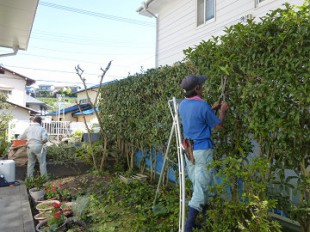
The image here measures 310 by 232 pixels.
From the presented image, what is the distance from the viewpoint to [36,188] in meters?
5.75

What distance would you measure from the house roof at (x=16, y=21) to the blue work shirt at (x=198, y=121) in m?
2.67

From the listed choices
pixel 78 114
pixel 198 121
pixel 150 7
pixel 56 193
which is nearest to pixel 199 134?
pixel 198 121

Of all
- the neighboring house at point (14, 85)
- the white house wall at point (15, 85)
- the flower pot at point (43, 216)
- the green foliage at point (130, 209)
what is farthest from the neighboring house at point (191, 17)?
the white house wall at point (15, 85)

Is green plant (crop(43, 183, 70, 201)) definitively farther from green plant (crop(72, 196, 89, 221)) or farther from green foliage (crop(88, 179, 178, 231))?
green plant (crop(72, 196, 89, 221))

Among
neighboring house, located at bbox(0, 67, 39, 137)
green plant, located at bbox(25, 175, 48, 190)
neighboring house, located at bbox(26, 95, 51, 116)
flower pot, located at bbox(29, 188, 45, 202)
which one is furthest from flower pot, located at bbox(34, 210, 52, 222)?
neighboring house, located at bbox(26, 95, 51, 116)

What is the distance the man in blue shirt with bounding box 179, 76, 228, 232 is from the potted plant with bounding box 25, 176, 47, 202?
3.78m

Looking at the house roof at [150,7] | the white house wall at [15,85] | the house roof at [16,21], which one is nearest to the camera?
the house roof at [16,21]

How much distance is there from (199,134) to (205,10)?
6014 mm

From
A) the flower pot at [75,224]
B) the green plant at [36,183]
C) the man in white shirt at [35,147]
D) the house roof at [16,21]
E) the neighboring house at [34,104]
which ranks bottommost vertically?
the flower pot at [75,224]

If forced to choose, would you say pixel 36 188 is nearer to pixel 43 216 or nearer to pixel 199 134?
pixel 43 216

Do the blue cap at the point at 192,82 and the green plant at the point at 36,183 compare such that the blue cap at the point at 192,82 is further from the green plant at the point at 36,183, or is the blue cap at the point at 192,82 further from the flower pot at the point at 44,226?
the green plant at the point at 36,183

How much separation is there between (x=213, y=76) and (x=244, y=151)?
104 centimetres

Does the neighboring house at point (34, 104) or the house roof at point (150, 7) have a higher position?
the house roof at point (150, 7)

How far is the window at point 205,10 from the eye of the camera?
7718mm
